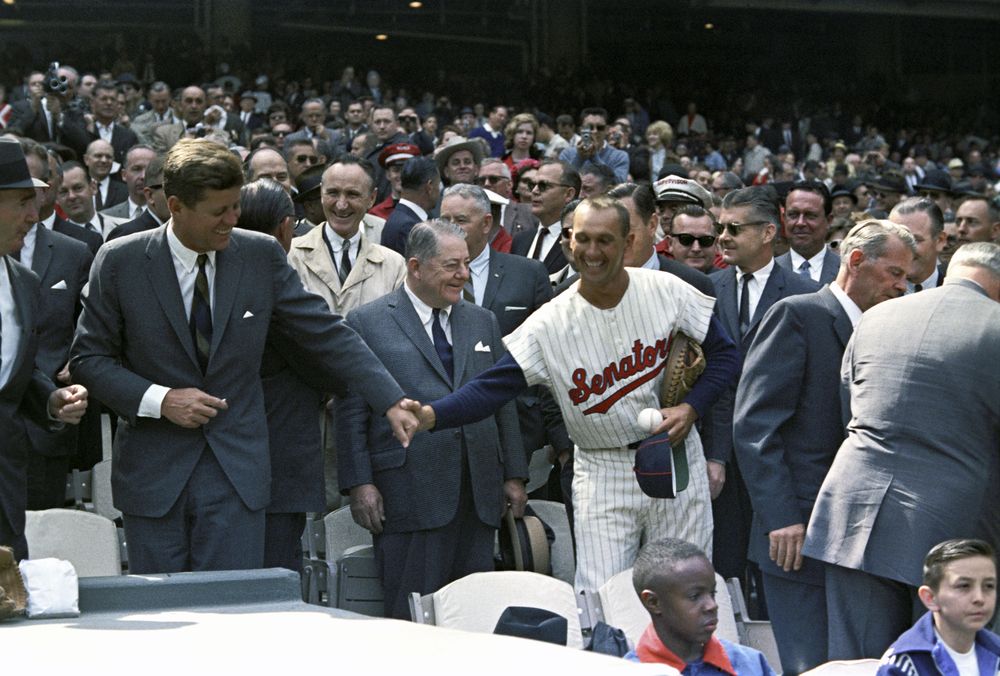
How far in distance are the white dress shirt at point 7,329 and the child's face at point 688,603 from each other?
2194 millimetres

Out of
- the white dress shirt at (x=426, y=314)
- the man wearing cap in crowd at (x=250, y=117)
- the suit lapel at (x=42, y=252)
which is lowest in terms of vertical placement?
the white dress shirt at (x=426, y=314)

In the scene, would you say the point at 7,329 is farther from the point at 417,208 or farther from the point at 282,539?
the point at 417,208

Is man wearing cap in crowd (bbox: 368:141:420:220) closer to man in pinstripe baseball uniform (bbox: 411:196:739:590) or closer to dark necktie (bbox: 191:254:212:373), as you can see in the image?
man in pinstripe baseball uniform (bbox: 411:196:739:590)

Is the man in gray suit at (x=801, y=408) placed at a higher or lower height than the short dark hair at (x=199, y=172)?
lower

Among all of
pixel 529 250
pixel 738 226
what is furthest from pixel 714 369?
pixel 529 250

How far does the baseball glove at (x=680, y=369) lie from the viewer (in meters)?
5.98

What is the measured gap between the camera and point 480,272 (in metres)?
8.17

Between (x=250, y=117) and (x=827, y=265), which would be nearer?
(x=827, y=265)

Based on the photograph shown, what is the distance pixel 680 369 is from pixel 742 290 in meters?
1.64

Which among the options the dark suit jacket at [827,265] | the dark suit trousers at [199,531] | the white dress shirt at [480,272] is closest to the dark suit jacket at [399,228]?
the white dress shirt at [480,272]

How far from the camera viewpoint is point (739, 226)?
7523 millimetres

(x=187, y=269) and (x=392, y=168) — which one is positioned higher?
(x=392, y=168)

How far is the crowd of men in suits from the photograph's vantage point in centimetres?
525

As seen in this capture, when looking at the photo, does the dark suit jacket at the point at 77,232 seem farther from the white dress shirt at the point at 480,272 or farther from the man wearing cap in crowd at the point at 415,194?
the white dress shirt at the point at 480,272
